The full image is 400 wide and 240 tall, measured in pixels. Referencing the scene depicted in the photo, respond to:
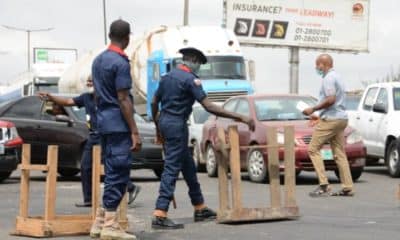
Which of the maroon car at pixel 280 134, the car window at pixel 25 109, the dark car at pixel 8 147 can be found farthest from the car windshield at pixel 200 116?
the dark car at pixel 8 147

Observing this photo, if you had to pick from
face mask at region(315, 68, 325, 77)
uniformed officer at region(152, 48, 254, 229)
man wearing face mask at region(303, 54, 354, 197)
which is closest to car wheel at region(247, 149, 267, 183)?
man wearing face mask at region(303, 54, 354, 197)

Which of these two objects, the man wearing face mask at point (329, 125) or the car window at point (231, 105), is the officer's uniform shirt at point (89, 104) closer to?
the man wearing face mask at point (329, 125)

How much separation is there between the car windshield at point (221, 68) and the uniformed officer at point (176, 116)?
16.5m

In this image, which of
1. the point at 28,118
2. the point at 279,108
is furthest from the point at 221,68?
the point at 279,108

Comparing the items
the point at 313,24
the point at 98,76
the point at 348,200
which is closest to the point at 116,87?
the point at 98,76

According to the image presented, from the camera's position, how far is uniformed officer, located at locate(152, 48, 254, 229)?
347 inches

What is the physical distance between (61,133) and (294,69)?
31.3m

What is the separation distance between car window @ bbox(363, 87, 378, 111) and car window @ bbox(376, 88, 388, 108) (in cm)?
23

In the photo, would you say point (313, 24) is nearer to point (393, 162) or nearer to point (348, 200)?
point (393, 162)

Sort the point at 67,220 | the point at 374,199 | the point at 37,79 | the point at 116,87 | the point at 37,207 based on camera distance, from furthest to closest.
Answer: the point at 37,79 < the point at 374,199 < the point at 37,207 < the point at 67,220 < the point at 116,87

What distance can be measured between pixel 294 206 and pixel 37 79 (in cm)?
3237

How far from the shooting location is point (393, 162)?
636 inches

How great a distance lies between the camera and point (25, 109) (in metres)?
16.4

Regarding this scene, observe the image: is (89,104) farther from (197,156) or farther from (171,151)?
(197,156)
